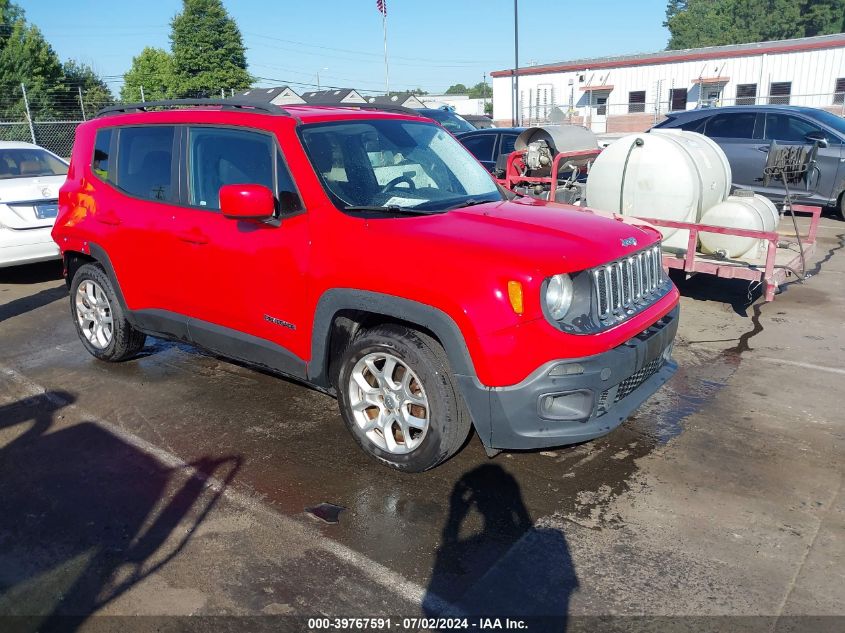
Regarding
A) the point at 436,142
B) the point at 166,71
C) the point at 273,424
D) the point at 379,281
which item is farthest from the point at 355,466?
the point at 166,71

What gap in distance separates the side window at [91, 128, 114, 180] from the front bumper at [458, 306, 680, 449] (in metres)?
3.52

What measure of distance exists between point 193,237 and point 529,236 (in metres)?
2.23

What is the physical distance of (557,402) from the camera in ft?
11.3

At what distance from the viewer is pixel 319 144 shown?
13.8 feet

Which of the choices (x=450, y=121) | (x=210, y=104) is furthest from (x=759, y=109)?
(x=210, y=104)

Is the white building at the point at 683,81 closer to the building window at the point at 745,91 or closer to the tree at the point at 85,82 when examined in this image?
the building window at the point at 745,91

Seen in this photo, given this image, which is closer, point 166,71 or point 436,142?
point 436,142

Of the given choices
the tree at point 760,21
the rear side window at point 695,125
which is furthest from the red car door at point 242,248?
the tree at point 760,21

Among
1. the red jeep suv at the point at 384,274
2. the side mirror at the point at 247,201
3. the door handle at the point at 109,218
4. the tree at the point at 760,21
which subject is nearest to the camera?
the red jeep suv at the point at 384,274

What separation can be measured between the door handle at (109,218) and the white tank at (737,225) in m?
5.24

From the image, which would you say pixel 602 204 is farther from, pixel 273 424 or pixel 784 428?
pixel 273 424

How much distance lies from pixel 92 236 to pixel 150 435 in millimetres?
1812

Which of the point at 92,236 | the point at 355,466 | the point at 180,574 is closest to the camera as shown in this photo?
the point at 180,574

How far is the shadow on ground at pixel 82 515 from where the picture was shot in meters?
3.02
